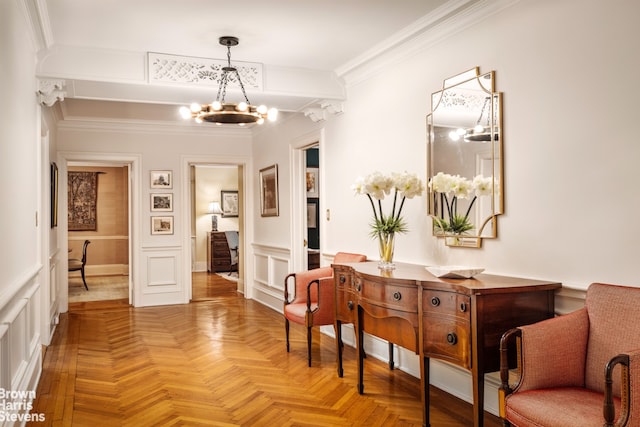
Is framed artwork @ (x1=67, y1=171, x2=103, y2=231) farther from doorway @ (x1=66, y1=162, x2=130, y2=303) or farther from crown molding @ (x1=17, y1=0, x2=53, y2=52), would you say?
crown molding @ (x1=17, y1=0, x2=53, y2=52)

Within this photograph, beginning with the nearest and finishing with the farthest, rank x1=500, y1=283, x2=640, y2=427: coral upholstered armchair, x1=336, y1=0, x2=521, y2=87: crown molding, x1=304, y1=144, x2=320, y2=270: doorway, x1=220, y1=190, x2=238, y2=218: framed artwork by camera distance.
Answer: x1=500, y1=283, x2=640, y2=427: coral upholstered armchair
x1=336, y1=0, x2=521, y2=87: crown molding
x1=304, y1=144, x2=320, y2=270: doorway
x1=220, y1=190, x2=238, y2=218: framed artwork

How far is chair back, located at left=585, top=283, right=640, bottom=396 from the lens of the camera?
2.28 m

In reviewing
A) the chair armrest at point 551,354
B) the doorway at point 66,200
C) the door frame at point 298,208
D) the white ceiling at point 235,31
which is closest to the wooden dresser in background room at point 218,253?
the doorway at point 66,200

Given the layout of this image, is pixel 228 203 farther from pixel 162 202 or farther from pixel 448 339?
pixel 448 339

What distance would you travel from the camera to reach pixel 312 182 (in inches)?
304

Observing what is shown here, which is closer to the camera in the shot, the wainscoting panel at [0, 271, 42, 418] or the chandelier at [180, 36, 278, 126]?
the wainscoting panel at [0, 271, 42, 418]

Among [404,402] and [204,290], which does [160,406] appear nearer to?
[404,402]

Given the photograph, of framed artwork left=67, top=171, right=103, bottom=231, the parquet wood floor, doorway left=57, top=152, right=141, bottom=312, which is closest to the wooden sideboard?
the parquet wood floor

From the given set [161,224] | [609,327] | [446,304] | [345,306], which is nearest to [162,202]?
[161,224]

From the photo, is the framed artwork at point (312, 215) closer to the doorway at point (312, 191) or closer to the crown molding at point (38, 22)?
the doorway at point (312, 191)

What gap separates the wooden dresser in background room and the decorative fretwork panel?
7.12 meters

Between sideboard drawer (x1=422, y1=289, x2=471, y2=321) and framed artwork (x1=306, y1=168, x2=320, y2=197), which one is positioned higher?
framed artwork (x1=306, y1=168, x2=320, y2=197)

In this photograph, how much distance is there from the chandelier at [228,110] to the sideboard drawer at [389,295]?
1491 millimetres

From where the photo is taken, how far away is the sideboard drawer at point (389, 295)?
3.05 meters
